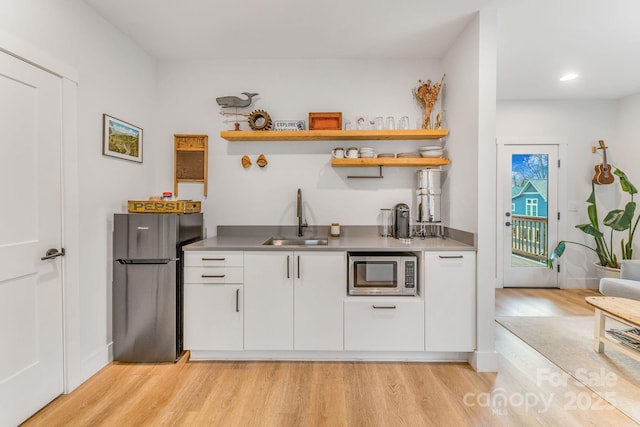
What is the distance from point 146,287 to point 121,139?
122 cm

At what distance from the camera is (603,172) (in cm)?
438

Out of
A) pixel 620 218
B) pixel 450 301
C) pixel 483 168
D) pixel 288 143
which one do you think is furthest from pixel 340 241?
pixel 620 218

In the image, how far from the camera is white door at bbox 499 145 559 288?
14.8 ft

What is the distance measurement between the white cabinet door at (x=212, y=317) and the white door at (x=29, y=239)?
0.79 meters

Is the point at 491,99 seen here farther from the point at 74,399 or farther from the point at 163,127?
the point at 74,399

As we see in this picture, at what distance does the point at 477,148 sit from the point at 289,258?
1.63m

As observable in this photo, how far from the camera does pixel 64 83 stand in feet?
6.70

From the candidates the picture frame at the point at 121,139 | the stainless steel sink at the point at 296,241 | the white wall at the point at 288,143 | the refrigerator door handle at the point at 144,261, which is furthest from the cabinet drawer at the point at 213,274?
the picture frame at the point at 121,139

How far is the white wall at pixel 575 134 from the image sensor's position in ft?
14.8

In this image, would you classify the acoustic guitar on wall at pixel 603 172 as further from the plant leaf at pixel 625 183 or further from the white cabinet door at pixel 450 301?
the white cabinet door at pixel 450 301

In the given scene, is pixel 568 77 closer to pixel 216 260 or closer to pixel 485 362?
pixel 485 362

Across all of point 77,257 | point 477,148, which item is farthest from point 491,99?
point 77,257

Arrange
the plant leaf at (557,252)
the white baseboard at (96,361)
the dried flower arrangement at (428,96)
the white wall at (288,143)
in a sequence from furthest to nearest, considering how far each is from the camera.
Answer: the plant leaf at (557,252) < the white wall at (288,143) < the dried flower arrangement at (428,96) < the white baseboard at (96,361)

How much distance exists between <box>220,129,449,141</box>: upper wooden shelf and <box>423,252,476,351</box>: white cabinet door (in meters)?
1.11
